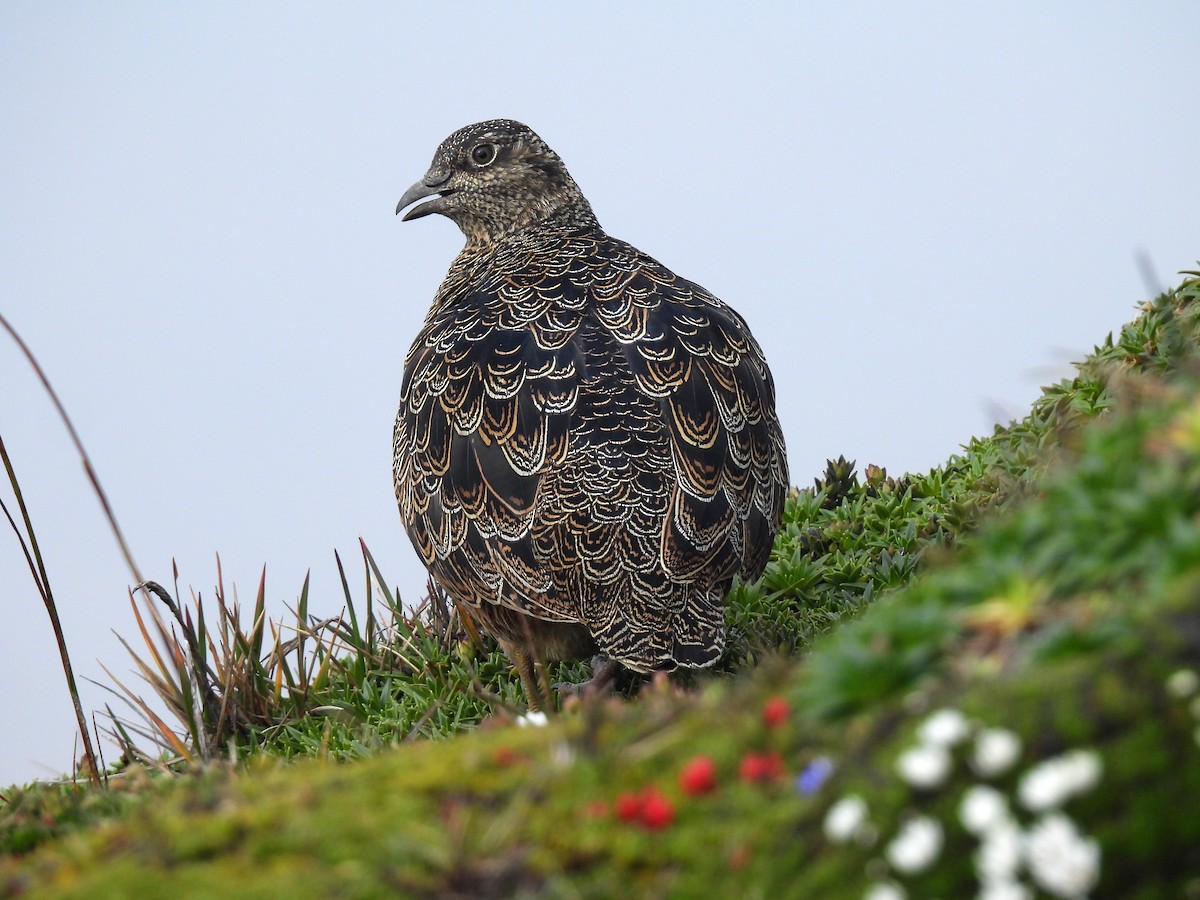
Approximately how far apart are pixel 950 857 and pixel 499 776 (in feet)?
3.00

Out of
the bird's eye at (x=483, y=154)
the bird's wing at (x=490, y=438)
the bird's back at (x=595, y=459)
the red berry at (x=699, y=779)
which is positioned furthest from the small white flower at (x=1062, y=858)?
the bird's eye at (x=483, y=154)

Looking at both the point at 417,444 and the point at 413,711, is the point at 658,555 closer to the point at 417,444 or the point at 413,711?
the point at 417,444

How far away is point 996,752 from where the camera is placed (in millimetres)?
2328

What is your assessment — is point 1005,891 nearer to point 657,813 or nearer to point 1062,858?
point 1062,858

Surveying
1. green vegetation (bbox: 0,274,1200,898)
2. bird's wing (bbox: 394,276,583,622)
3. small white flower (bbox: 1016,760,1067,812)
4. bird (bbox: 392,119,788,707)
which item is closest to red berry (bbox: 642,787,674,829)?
green vegetation (bbox: 0,274,1200,898)

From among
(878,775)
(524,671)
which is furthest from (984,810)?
(524,671)

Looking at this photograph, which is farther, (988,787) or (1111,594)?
(1111,594)

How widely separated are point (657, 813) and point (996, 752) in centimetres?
63

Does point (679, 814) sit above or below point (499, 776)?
below

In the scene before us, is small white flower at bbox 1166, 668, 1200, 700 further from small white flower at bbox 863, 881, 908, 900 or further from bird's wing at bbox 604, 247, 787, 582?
bird's wing at bbox 604, 247, 787, 582

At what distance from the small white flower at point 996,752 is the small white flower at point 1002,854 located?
0.09 metres

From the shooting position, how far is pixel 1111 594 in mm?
2596

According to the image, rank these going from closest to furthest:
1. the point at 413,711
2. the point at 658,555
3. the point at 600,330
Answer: the point at 658,555 < the point at 600,330 < the point at 413,711

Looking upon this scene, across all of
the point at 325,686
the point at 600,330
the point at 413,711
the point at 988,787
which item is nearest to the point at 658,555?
the point at 600,330
